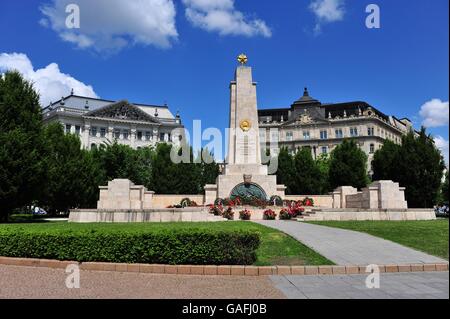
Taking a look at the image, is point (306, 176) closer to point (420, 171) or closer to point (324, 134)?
point (420, 171)

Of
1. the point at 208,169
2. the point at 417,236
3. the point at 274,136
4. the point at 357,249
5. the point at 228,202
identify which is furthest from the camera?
the point at 274,136

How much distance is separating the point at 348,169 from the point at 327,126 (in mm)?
47623

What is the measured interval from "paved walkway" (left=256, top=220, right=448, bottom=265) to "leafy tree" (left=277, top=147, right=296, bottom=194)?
34.5 metres

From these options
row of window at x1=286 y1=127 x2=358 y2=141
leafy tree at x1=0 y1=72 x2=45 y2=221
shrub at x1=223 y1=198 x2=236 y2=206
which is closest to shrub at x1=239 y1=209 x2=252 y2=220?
shrub at x1=223 y1=198 x2=236 y2=206

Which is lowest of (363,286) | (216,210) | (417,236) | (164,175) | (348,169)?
(363,286)

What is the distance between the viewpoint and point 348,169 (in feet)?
162

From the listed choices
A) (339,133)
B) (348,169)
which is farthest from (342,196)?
(339,133)

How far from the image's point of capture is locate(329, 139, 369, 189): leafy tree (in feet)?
162

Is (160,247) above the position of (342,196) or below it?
below

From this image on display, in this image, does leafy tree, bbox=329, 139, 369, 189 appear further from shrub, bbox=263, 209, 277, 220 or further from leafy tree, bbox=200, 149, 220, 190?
shrub, bbox=263, 209, 277, 220

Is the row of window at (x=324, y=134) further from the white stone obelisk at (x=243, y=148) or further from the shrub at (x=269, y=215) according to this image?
the shrub at (x=269, y=215)

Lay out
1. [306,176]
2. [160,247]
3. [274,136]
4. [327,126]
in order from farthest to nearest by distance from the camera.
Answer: [274,136]
[327,126]
[306,176]
[160,247]
